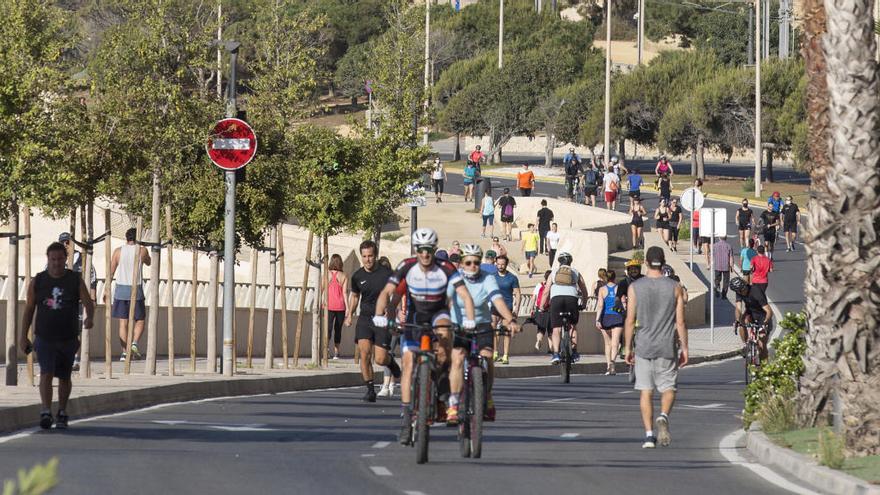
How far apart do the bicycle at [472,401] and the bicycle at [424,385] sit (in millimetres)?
199

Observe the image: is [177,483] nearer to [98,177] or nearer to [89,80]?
[98,177]

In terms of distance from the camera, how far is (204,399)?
1947 centimetres

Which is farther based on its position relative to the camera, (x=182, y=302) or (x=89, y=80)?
(x=182, y=302)

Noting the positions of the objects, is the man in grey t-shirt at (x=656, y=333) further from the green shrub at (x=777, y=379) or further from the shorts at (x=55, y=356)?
the shorts at (x=55, y=356)

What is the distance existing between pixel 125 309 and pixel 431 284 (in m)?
11.8

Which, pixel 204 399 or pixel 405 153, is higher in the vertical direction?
pixel 405 153

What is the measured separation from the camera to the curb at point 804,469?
11.0m

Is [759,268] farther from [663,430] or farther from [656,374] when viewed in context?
[663,430]

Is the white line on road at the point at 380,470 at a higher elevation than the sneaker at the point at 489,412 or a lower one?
lower

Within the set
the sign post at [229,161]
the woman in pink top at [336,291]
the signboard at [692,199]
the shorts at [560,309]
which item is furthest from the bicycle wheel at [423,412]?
the signboard at [692,199]

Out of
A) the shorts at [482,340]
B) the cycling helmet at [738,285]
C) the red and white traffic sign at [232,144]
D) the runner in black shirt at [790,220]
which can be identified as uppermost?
the red and white traffic sign at [232,144]

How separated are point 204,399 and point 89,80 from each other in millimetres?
5376

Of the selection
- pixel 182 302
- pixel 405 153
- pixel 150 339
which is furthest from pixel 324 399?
pixel 405 153

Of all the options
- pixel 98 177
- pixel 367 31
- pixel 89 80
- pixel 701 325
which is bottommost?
pixel 701 325
